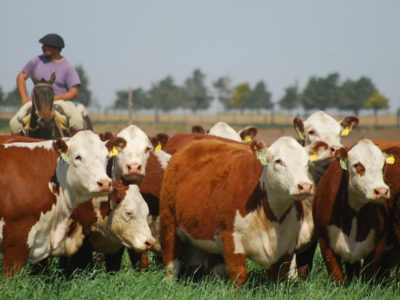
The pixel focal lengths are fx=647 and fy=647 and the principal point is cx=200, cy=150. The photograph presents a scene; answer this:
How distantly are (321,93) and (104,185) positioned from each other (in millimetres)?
67224

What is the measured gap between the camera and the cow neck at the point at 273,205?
5211 mm

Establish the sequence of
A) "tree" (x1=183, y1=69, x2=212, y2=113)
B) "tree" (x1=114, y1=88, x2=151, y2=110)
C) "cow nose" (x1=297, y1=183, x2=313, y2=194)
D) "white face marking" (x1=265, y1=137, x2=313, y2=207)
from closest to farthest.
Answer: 1. "cow nose" (x1=297, y1=183, x2=313, y2=194)
2. "white face marking" (x1=265, y1=137, x2=313, y2=207)
3. "tree" (x1=114, y1=88, x2=151, y2=110)
4. "tree" (x1=183, y1=69, x2=212, y2=113)

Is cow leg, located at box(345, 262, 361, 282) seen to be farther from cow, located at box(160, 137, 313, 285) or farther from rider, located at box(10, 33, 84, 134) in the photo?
rider, located at box(10, 33, 84, 134)

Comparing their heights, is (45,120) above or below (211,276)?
above

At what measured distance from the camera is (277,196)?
5.16 meters

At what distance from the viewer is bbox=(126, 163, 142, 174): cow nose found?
6.20 m

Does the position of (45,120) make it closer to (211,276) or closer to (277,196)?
(211,276)

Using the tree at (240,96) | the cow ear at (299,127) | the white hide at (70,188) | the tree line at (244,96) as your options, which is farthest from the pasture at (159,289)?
the tree at (240,96)

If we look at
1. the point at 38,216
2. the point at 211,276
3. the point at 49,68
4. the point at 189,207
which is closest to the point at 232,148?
the point at 189,207

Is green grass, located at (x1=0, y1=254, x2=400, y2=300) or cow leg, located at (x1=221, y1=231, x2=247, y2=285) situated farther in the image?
cow leg, located at (x1=221, y1=231, x2=247, y2=285)

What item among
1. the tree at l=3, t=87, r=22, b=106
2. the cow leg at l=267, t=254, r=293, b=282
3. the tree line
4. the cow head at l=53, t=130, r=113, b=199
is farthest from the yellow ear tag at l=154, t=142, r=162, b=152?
the tree at l=3, t=87, r=22, b=106

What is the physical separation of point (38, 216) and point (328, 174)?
Answer: 8.50ft

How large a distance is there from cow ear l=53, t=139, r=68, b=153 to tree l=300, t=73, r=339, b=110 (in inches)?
2518

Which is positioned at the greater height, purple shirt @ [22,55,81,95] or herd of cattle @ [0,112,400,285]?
purple shirt @ [22,55,81,95]
